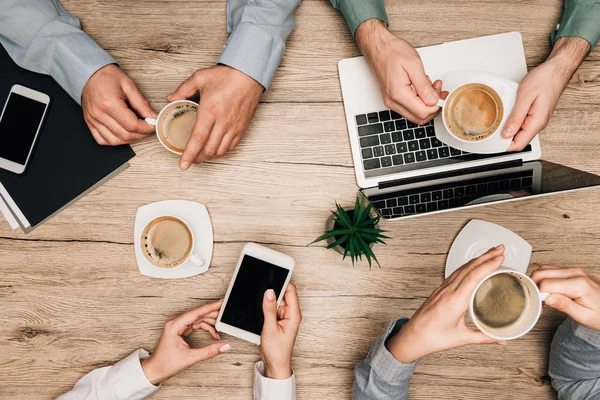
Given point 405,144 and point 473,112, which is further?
point 405,144

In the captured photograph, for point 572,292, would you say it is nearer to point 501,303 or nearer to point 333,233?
point 501,303

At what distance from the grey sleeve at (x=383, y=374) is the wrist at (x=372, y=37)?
65 cm

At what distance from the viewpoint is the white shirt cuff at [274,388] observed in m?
1.11

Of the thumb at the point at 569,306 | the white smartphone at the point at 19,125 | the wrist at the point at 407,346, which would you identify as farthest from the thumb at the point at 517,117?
the white smartphone at the point at 19,125

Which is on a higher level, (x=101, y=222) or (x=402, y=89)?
(x=402, y=89)

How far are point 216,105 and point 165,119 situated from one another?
0.42 ft

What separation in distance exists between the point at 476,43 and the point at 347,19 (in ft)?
1.08

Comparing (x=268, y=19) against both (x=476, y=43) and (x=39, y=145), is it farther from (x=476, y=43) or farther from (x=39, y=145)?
(x=39, y=145)

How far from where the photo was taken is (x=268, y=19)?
1090 mm

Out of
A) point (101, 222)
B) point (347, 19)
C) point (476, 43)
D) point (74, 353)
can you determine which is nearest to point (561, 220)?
point (476, 43)

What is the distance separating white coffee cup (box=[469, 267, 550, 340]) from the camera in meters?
0.86

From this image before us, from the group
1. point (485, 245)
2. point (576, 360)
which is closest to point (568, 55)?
point (485, 245)

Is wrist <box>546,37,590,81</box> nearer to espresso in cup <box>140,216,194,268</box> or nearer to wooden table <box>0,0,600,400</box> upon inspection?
wooden table <box>0,0,600,400</box>

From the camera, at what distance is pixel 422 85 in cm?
101
